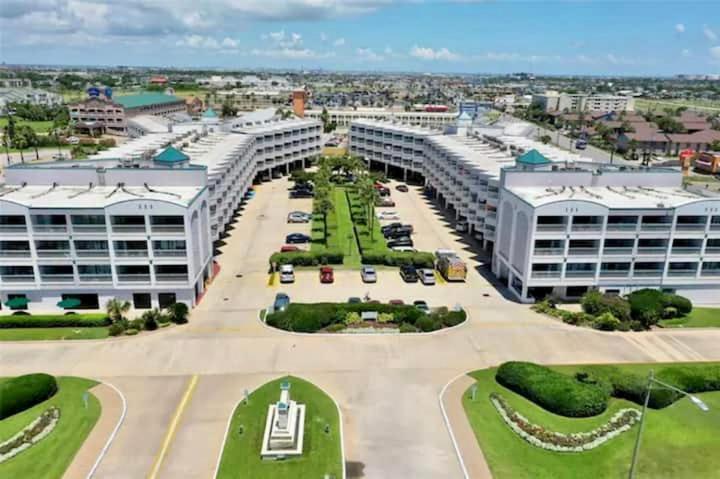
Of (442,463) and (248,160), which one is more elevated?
(248,160)

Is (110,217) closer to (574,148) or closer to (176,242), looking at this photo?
(176,242)

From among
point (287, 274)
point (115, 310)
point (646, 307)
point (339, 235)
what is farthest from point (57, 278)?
point (646, 307)

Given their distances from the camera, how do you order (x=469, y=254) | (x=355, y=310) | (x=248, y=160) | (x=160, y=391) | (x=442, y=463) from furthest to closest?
(x=248, y=160) < (x=469, y=254) < (x=355, y=310) < (x=160, y=391) < (x=442, y=463)

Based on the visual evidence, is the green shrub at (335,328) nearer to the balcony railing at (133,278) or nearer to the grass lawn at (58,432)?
the balcony railing at (133,278)

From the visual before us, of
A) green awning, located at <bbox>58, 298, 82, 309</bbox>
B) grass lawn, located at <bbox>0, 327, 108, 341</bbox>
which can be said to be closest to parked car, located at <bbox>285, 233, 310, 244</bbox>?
green awning, located at <bbox>58, 298, 82, 309</bbox>

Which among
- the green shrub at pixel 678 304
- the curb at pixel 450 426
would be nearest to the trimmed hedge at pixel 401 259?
the green shrub at pixel 678 304

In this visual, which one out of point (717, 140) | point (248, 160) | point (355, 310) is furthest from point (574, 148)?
point (355, 310)

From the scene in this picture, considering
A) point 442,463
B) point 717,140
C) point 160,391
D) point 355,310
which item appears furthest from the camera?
point 717,140
